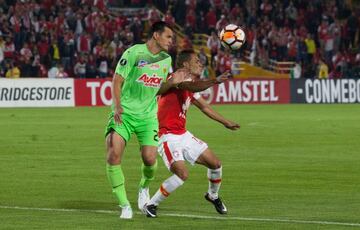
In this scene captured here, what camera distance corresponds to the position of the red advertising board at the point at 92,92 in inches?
1703

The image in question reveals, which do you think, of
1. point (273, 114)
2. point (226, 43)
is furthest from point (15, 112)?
point (226, 43)

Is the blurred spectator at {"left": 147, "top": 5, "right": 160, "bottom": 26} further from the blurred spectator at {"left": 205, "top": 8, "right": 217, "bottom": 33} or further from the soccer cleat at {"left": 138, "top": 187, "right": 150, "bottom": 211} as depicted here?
the soccer cleat at {"left": 138, "top": 187, "right": 150, "bottom": 211}

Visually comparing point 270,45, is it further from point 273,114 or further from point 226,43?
point 226,43

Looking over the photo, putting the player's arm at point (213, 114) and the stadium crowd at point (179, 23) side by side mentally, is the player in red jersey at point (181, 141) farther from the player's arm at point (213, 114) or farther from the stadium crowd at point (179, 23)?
the stadium crowd at point (179, 23)

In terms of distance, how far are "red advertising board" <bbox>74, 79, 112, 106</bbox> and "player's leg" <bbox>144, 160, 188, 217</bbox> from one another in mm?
30343

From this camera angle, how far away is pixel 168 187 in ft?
42.5

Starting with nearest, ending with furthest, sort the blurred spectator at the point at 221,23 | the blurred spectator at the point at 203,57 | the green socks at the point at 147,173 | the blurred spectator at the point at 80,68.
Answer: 1. the green socks at the point at 147,173
2. the blurred spectator at the point at 80,68
3. the blurred spectator at the point at 203,57
4. the blurred spectator at the point at 221,23

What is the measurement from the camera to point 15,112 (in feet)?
126

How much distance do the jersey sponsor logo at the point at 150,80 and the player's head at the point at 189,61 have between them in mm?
569

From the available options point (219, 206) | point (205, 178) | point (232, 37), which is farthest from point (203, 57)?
point (219, 206)

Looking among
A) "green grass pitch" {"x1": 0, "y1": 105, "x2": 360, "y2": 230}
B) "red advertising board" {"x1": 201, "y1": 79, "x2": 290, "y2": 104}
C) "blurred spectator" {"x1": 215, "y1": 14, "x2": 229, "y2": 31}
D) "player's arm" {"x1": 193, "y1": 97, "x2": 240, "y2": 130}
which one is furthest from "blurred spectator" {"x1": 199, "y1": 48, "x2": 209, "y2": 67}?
"player's arm" {"x1": 193, "y1": 97, "x2": 240, "y2": 130}

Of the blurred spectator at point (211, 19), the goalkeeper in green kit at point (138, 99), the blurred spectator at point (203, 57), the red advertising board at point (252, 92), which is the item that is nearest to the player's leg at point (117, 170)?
the goalkeeper in green kit at point (138, 99)

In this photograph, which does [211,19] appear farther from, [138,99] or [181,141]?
[138,99]

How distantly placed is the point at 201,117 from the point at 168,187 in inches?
949
